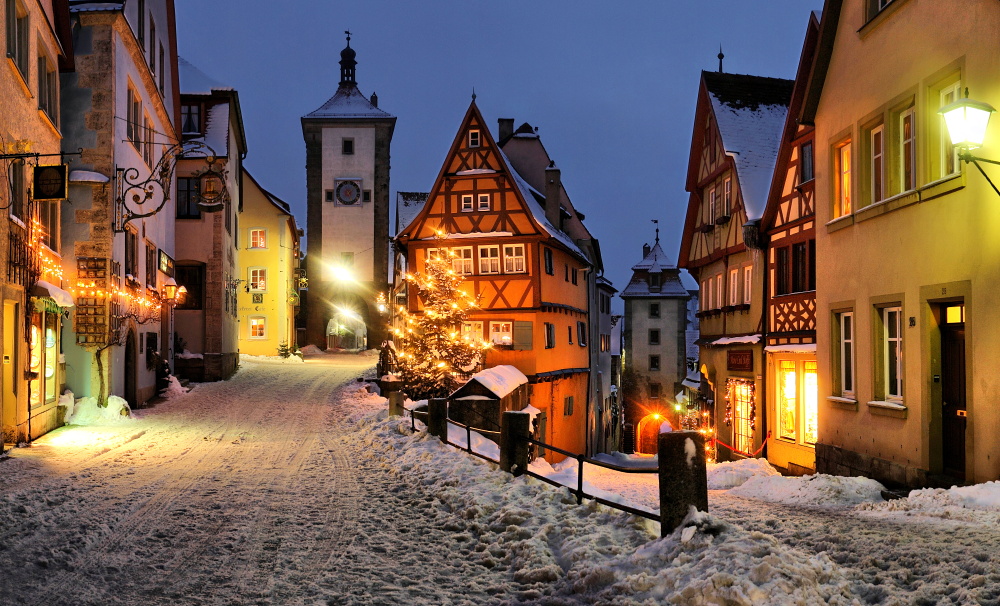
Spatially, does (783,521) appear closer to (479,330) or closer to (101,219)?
(101,219)

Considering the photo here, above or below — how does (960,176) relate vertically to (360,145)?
below

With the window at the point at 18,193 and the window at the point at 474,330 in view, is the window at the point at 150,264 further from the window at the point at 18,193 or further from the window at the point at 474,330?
the window at the point at 18,193

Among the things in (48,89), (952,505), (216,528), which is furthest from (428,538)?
(48,89)

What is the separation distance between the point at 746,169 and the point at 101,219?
16437 millimetres

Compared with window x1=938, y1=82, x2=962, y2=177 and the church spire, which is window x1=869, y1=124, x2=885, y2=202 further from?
the church spire

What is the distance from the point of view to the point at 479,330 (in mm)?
30391

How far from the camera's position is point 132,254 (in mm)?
22969

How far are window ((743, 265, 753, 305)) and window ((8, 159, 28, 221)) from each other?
16341 millimetres

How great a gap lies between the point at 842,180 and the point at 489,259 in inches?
648

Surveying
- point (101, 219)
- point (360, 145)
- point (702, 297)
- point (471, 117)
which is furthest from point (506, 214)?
point (360, 145)

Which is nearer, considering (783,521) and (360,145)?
(783,521)

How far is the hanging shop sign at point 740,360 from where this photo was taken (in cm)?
2100

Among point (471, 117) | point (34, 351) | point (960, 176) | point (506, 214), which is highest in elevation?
point (471, 117)

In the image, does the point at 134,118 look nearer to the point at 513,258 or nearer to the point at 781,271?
the point at 513,258
